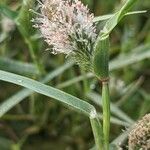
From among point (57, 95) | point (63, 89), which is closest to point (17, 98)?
point (63, 89)

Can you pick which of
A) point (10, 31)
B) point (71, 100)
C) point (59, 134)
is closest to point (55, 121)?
point (59, 134)

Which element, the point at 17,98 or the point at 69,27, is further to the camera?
the point at 17,98

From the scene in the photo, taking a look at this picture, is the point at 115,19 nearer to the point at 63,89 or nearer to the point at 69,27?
the point at 69,27

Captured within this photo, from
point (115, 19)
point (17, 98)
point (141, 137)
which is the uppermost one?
point (17, 98)

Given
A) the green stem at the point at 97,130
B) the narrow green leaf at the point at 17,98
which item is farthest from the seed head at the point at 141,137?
the narrow green leaf at the point at 17,98

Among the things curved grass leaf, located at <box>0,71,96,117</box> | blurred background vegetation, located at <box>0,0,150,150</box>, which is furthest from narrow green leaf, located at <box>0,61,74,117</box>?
curved grass leaf, located at <box>0,71,96,117</box>

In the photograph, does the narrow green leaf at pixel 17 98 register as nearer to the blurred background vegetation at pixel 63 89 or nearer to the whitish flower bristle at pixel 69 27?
the blurred background vegetation at pixel 63 89
